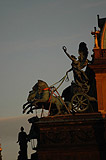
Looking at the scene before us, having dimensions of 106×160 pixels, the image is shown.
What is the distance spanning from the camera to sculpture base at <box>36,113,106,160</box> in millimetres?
38219

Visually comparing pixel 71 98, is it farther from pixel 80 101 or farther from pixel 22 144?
pixel 22 144

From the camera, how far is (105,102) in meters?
40.7

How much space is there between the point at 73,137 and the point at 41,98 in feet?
13.9

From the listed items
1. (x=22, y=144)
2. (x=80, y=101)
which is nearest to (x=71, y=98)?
(x=80, y=101)

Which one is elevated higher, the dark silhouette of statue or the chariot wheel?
the chariot wheel

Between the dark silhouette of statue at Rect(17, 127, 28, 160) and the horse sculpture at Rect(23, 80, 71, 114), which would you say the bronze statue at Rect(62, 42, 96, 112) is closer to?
the horse sculpture at Rect(23, 80, 71, 114)

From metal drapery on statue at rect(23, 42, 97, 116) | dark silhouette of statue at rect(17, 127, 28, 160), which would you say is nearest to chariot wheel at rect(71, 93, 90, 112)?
metal drapery on statue at rect(23, 42, 97, 116)

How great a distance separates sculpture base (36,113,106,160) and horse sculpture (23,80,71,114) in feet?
5.31

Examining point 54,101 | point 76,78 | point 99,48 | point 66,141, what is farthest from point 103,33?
point 66,141

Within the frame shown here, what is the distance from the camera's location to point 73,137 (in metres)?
38.7

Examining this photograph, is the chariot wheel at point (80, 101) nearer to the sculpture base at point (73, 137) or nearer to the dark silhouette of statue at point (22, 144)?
the sculpture base at point (73, 137)

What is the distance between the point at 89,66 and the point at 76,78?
4.84ft

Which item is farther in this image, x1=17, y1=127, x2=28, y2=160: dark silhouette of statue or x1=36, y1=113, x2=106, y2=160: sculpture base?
x1=17, y1=127, x2=28, y2=160: dark silhouette of statue

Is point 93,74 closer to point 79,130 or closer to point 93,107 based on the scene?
point 93,107
